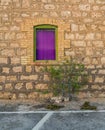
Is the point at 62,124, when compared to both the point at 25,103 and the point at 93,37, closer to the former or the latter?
the point at 25,103

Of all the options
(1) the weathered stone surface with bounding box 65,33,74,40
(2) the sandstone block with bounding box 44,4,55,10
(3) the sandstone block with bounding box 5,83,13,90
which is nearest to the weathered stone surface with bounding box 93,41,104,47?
(1) the weathered stone surface with bounding box 65,33,74,40

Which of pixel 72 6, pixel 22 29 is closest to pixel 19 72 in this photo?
pixel 22 29

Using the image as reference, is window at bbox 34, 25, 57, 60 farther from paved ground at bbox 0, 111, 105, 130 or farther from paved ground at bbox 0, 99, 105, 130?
paved ground at bbox 0, 111, 105, 130

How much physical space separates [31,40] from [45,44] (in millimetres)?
533

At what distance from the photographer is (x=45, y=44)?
969 centimetres

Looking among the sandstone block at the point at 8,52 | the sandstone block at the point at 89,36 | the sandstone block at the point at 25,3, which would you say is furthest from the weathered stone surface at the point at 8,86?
the sandstone block at the point at 89,36

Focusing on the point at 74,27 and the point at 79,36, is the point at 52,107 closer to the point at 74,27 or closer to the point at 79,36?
the point at 79,36

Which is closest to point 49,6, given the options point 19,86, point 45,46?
point 45,46

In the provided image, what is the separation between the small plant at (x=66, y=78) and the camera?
936cm

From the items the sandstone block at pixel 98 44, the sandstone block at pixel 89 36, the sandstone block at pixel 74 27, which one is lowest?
the sandstone block at pixel 98 44

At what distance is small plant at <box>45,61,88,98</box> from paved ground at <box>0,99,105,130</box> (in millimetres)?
616

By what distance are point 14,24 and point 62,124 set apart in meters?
4.25

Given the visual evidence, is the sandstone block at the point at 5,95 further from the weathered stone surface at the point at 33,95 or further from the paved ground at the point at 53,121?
the paved ground at the point at 53,121

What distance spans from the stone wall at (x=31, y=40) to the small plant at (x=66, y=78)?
214 millimetres
